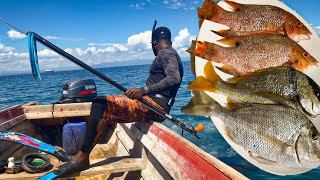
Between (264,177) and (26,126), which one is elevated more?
(26,126)

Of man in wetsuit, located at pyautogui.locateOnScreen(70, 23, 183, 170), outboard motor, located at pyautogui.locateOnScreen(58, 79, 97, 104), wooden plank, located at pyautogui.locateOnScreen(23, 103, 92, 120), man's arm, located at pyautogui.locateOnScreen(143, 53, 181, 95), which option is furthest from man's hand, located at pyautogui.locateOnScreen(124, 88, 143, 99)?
outboard motor, located at pyautogui.locateOnScreen(58, 79, 97, 104)

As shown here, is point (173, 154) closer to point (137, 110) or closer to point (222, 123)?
point (137, 110)

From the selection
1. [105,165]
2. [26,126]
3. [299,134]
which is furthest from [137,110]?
[299,134]

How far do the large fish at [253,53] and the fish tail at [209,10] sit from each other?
0.31 ft

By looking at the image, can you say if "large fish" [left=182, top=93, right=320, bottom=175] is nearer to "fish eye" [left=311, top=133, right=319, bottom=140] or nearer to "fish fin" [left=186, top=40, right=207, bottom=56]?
"fish eye" [left=311, top=133, right=319, bottom=140]

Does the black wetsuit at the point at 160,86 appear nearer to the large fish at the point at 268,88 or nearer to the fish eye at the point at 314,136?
the large fish at the point at 268,88

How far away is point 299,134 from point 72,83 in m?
6.58

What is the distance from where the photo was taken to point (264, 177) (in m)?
6.96

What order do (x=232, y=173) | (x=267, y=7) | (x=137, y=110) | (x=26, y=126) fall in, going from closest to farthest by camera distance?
(x=267, y=7), (x=232, y=173), (x=137, y=110), (x=26, y=126)

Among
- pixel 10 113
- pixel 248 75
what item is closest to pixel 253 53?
pixel 248 75

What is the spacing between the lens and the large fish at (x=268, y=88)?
71cm

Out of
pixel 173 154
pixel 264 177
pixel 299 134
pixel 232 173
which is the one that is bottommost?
pixel 264 177

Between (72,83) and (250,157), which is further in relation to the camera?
(72,83)

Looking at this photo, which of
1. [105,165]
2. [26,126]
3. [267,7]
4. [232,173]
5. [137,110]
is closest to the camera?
[267,7]
